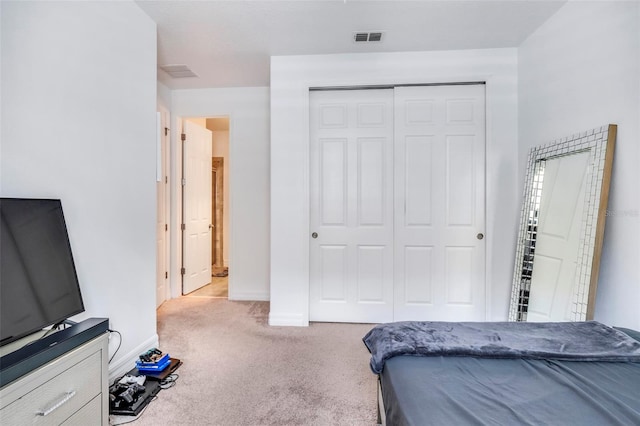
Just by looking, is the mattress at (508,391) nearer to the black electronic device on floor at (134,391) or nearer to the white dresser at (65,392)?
the white dresser at (65,392)

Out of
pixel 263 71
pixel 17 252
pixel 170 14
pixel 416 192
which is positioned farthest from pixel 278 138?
pixel 17 252

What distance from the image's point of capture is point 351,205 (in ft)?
9.94

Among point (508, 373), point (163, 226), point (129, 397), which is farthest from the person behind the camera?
point (163, 226)

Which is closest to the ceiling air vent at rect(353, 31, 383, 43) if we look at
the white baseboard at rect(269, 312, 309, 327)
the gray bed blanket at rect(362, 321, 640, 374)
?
the gray bed blanket at rect(362, 321, 640, 374)

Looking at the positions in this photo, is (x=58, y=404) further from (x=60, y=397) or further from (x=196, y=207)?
(x=196, y=207)

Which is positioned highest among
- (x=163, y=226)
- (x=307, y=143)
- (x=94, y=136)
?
(x=307, y=143)

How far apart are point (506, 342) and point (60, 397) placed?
1.85 metres

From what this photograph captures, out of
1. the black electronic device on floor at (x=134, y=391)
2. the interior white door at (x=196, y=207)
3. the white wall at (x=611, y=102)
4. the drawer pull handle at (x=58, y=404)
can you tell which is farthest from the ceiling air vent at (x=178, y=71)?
the white wall at (x=611, y=102)

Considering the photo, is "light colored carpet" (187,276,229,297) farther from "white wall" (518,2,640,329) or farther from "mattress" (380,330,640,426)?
"white wall" (518,2,640,329)

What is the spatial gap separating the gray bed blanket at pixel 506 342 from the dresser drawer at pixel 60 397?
4.13ft

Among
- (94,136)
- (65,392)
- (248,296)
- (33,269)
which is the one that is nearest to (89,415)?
(65,392)

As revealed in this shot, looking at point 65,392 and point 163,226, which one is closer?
point 65,392

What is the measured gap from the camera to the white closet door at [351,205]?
3.00 metres

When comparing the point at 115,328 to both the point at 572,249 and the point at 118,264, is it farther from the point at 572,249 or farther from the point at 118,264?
the point at 572,249
